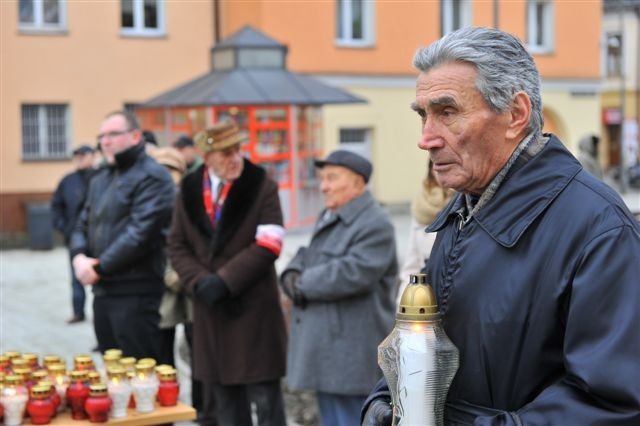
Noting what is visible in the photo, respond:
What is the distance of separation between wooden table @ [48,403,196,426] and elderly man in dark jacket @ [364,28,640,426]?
8.38 ft

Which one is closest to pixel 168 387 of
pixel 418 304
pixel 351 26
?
pixel 418 304

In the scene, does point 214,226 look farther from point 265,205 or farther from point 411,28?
point 411,28

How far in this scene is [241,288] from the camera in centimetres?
544

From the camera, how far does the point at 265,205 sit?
18.4ft

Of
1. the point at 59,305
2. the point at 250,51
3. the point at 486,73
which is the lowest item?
the point at 59,305

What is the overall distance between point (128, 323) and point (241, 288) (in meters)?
0.96

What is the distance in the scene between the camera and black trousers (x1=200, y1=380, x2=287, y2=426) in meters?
5.60

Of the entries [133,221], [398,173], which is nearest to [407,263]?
[133,221]

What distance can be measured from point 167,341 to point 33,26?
1559 centimetres

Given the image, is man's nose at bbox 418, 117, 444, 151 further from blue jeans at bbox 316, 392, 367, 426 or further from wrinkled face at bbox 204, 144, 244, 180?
wrinkled face at bbox 204, 144, 244, 180

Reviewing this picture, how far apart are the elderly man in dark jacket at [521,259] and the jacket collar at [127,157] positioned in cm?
404

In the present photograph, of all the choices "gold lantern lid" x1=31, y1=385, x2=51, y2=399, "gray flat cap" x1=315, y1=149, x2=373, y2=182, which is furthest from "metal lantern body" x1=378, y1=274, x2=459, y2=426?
"gray flat cap" x1=315, y1=149, x2=373, y2=182

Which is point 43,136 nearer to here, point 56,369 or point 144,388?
point 56,369

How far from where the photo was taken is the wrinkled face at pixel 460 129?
6.86 ft
